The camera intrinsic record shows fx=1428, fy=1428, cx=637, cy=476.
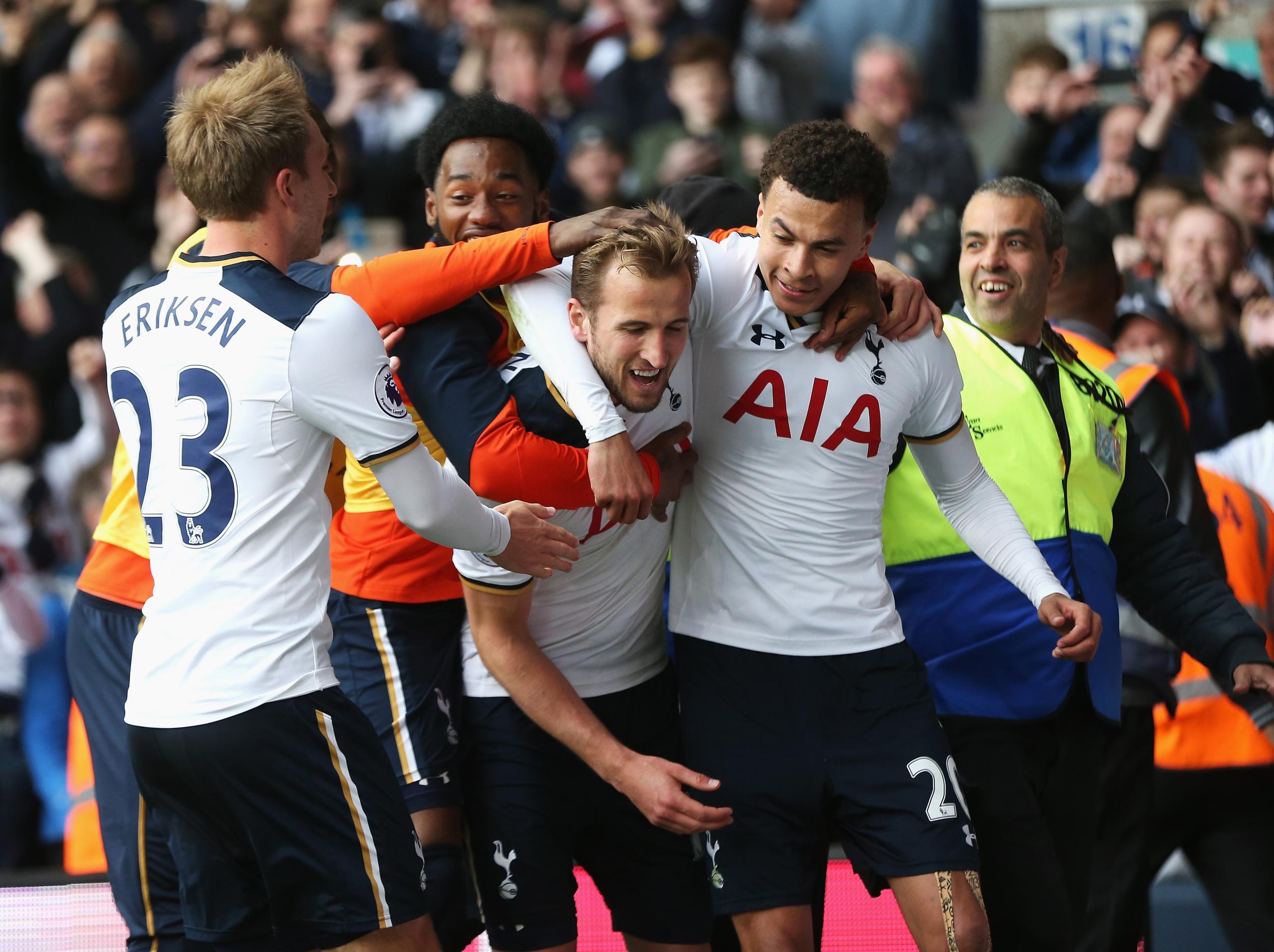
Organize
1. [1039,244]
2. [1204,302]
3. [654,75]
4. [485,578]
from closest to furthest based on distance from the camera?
[485,578]
[1039,244]
[1204,302]
[654,75]

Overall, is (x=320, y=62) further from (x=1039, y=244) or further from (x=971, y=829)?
(x=971, y=829)

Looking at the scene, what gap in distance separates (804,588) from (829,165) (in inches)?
34.0

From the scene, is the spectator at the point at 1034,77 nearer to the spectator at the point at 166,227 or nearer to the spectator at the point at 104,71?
the spectator at the point at 166,227

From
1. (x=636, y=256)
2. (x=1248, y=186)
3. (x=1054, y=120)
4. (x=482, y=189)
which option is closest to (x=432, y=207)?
(x=482, y=189)

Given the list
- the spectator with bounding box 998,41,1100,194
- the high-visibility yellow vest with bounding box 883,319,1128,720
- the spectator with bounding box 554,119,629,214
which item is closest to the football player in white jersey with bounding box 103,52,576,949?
the high-visibility yellow vest with bounding box 883,319,1128,720

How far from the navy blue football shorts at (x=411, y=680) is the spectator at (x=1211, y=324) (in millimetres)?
3610

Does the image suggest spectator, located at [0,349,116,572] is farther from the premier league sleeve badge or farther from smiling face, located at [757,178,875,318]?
the premier league sleeve badge

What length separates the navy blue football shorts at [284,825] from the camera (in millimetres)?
2393

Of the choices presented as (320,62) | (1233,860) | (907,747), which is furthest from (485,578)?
(320,62)

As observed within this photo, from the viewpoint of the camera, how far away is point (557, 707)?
283 centimetres

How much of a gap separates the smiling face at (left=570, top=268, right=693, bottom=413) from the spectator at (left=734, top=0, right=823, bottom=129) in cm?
471

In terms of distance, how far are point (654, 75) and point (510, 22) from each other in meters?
0.84

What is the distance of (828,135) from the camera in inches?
112

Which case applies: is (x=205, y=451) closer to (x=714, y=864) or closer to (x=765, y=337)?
(x=765, y=337)
